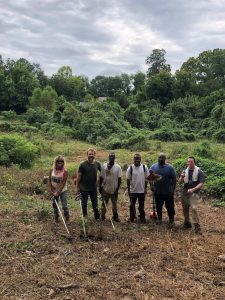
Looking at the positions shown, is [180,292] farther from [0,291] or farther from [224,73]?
[224,73]

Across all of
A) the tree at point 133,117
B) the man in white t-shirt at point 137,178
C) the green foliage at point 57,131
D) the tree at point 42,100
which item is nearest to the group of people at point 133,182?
the man in white t-shirt at point 137,178

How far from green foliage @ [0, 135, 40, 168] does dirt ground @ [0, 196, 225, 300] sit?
8.16 meters

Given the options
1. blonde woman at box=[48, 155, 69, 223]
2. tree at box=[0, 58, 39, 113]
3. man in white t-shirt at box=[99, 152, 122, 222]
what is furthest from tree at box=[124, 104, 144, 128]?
blonde woman at box=[48, 155, 69, 223]

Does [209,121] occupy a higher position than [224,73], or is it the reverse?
[224,73]

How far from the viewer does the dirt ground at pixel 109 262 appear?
5.50 meters

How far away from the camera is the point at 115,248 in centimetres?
711

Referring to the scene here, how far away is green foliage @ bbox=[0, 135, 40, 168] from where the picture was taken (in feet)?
54.9

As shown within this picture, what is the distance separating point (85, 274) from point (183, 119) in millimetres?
36879

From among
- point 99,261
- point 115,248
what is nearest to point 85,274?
point 99,261

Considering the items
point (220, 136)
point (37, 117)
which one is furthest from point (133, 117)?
point (220, 136)

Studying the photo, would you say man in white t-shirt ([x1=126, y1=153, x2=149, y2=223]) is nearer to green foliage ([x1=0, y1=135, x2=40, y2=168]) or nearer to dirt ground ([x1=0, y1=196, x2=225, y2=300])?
dirt ground ([x1=0, y1=196, x2=225, y2=300])

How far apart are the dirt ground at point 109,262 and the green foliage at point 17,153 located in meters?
8.16

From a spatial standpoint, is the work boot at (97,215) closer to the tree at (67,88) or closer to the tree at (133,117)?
the tree at (133,117)

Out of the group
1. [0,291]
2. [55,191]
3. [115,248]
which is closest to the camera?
[0,291]
